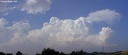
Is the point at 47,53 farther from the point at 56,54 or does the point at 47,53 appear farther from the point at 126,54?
the point at 126,54

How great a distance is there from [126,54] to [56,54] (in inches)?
1885

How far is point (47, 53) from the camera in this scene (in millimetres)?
174625

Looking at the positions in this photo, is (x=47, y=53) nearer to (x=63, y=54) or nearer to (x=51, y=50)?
(x=51, y=50)

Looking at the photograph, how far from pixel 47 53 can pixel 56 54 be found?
6378 mm

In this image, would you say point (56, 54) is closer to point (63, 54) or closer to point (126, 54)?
point (63, 54)

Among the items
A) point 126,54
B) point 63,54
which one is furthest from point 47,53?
point 126,54

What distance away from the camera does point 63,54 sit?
187m

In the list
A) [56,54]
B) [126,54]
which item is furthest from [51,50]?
[126,54]

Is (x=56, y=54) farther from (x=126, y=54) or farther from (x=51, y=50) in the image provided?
(x=126, y=54)

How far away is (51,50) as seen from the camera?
178m

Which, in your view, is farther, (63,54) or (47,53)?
(63,54)

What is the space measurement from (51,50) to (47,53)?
4.51 m
